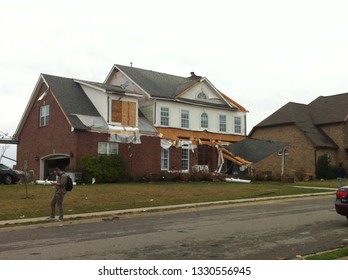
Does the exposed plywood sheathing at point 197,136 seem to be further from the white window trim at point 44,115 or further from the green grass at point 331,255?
the green grass at point 331,255

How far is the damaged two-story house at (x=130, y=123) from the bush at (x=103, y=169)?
2.35ft

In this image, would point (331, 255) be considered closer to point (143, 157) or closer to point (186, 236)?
point (186, 236)

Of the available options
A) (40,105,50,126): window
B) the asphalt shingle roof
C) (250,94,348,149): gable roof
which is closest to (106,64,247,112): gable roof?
the asphalt shingle roof

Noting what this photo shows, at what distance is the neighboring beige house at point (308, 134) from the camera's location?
144 ft

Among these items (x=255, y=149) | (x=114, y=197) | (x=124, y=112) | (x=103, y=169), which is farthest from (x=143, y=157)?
(x=114, y=197)

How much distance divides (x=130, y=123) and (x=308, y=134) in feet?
57.3

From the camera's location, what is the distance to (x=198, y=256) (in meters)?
9.09

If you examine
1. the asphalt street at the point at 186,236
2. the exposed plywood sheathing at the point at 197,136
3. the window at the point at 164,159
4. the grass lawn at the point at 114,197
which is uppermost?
the exposed plywood sheathing at the point at 197,136

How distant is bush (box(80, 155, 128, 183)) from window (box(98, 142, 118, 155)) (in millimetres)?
802

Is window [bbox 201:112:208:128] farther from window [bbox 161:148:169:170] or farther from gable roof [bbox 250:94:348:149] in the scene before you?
gable roof [bbox 250:94:348:149]

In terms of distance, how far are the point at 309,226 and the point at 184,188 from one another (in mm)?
15831

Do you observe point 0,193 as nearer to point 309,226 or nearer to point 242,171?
point 309,226

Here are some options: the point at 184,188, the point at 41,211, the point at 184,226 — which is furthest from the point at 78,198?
the point at 184,226

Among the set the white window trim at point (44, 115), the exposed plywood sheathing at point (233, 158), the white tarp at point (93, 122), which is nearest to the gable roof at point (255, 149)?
the exposed plywood sheathing at point (233, 158)
